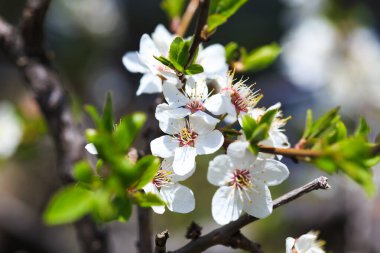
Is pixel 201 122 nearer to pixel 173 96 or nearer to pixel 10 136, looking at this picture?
pixel 173 96

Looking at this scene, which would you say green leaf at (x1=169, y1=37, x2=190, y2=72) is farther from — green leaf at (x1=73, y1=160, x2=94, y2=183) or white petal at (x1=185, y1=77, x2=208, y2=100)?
green leaf at (x1=73, y1=160, x2=94, y2=183)

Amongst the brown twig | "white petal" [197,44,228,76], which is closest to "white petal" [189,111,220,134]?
"white petal" [197,44,228,76]

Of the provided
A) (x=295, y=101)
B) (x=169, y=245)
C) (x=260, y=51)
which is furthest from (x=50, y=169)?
(x=260, y=51)

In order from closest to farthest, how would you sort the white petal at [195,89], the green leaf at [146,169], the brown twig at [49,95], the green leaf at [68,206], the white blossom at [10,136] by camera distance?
the green leaf at [68,206] < the green leaf at [146,169] < the white petal at [195,89] < the brown twig at [49,95] < the white blossom at [10,136]

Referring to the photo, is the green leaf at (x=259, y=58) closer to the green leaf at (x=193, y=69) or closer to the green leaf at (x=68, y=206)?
the green leaf at (x=193, y=69)

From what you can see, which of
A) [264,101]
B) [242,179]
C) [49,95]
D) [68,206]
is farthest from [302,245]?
[264,101]

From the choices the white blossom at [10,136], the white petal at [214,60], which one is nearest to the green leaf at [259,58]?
the white petal at [214,60]
